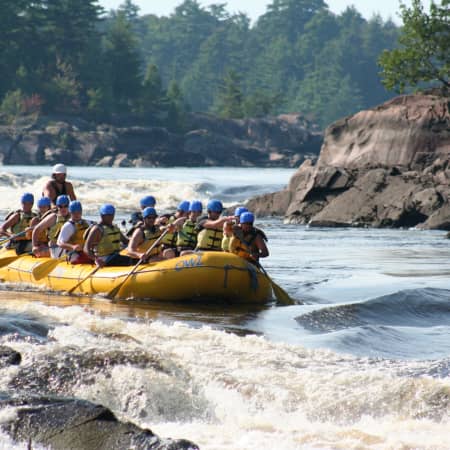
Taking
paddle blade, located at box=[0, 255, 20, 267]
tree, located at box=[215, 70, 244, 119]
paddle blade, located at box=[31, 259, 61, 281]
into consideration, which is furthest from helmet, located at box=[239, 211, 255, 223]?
tree, located at box=[215, 70, 244, 119]

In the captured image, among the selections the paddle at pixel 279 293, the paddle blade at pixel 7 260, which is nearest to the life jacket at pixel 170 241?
the paddle at pixel 279 293

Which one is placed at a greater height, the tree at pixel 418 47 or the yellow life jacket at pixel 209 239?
the tree at pixel 418 47

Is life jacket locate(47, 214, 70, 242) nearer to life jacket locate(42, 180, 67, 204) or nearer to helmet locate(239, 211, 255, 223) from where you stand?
life jacket locate(42, 180, 67, 204)

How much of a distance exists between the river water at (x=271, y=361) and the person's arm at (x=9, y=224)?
4.49ft

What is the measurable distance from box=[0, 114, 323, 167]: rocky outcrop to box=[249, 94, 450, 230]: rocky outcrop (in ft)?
112

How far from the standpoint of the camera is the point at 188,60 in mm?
136875

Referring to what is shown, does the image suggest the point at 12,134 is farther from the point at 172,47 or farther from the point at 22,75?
the point at 172,47

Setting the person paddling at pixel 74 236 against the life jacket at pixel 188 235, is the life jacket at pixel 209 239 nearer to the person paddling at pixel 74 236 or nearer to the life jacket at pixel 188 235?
the life jacket at pixel 188 235

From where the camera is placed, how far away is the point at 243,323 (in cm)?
1199

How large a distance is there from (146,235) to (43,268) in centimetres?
173

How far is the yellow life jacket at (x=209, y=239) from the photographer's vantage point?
534 inches

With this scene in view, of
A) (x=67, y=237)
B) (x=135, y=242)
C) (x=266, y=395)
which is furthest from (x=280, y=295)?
(x=266, y=395)

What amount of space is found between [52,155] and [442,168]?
133ft

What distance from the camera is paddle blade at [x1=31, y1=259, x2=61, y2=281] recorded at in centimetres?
1449
